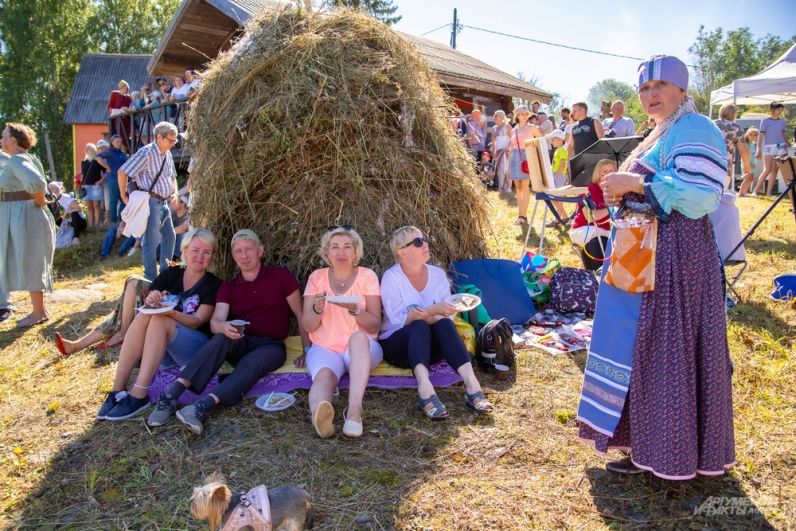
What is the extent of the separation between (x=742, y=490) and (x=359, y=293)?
2255 mm

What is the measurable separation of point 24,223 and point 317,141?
10.5 feet

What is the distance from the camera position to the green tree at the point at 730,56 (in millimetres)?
45000

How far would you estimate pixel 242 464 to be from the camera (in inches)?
113

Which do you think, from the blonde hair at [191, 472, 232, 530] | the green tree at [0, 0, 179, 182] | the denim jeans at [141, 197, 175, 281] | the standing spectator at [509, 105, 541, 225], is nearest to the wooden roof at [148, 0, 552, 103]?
the standing spectator at [509, 105, 541, 225]

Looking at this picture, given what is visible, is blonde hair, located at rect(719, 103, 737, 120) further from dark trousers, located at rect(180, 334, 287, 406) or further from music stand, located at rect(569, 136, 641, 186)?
A: dark trousers, located at rect(180, 334, 287, 406)

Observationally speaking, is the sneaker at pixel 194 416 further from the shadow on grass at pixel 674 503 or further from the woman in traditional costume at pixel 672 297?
the woman in traditional costume at pixel 672 297

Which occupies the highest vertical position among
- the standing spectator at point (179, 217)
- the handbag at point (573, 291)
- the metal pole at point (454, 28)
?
the metal pole at point (454, 28)

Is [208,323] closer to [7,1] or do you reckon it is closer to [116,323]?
[116,323]

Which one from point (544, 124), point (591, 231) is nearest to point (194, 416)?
point (591, 231)

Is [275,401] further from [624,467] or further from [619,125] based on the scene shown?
[619,125]

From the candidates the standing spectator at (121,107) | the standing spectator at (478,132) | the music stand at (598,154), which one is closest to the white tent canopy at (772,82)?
the standing spectator at (478,132)

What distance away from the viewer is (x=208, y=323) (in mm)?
3926

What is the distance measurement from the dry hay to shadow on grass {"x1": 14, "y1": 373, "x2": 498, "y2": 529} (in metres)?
1.54

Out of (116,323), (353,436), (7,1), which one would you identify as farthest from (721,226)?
(7,1)
